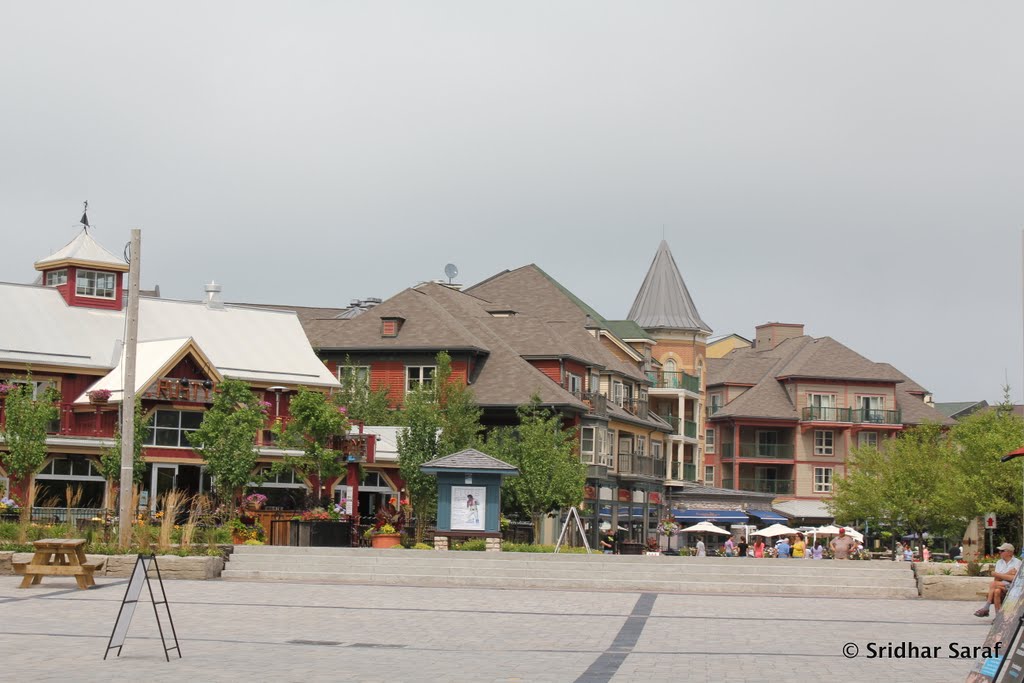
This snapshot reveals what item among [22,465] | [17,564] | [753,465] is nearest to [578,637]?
[17,564]

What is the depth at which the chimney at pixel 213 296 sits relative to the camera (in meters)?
55.9

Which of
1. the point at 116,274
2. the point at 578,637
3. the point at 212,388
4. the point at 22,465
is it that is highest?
the point at 116,274

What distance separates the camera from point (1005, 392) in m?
58.8

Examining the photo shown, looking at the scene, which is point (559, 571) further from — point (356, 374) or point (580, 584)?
point (356, 374)

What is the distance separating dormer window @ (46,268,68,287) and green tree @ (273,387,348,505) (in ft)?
50.9

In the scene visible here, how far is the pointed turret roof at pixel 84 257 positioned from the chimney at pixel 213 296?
396cm

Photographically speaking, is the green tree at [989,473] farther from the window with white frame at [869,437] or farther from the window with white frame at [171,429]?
the window with white frame at [869,437]

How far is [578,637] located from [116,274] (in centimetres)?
4035

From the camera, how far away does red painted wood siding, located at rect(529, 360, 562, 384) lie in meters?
60.4

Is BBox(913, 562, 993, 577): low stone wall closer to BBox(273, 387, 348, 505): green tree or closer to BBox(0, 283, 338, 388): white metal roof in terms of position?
BBox(273, 387, 348, 505): green tree

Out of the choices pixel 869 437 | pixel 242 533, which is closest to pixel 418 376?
pixel 242 533

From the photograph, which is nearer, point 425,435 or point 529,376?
point 425,435

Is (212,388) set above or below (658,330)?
below

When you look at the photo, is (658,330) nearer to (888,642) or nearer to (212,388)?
(212,388)
